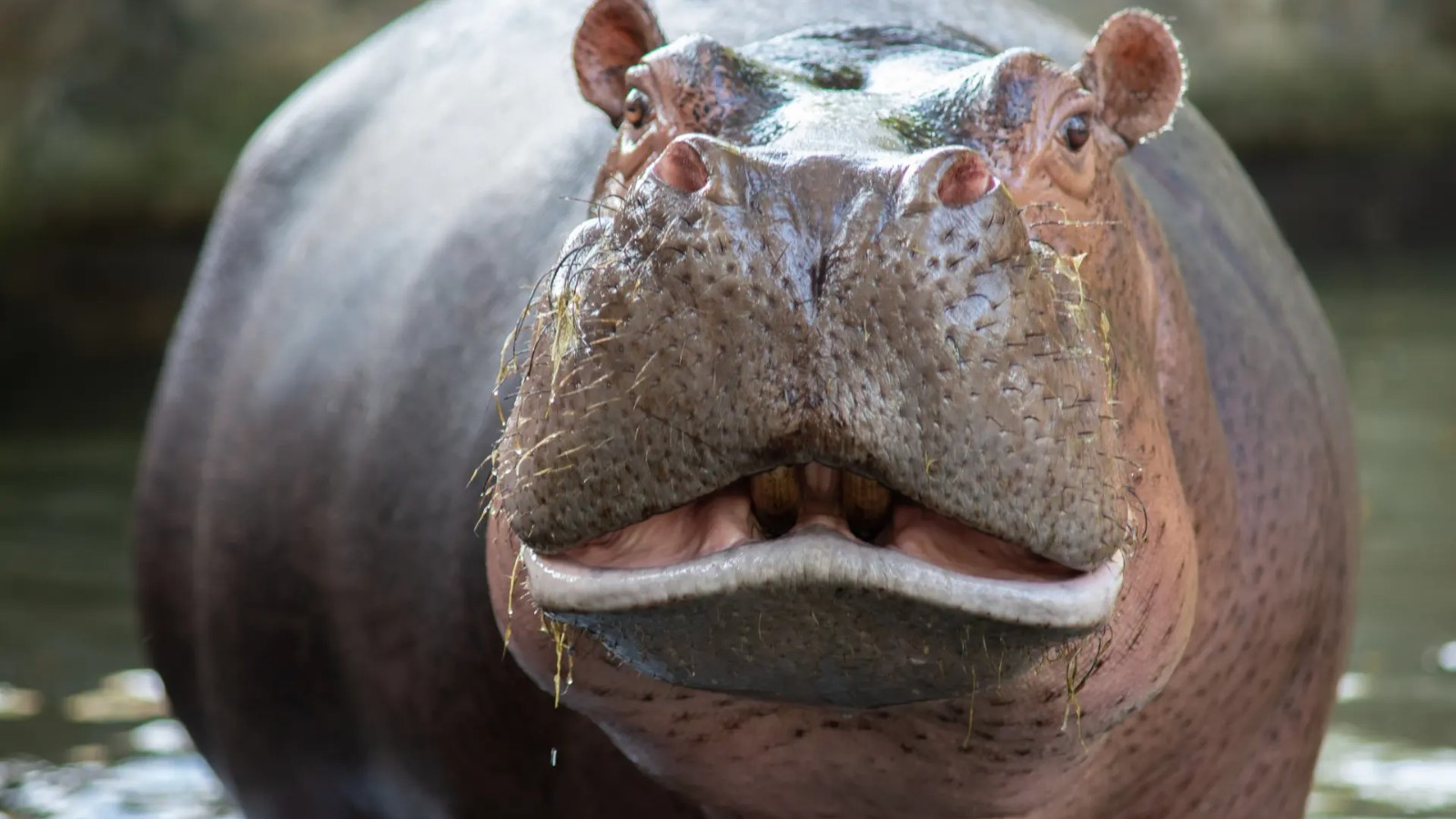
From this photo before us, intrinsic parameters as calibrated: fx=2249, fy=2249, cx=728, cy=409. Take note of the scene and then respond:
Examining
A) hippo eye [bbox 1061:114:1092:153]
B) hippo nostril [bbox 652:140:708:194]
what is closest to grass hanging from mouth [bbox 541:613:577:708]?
hippo nostril [bbox 652:140:708:194]

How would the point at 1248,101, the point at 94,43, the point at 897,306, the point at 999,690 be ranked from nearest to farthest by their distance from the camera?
the point at 897,306 < the point at 999,690 < the point at 94,43 < the point at 1248,101

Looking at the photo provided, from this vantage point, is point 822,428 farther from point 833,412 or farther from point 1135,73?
point 1135,73

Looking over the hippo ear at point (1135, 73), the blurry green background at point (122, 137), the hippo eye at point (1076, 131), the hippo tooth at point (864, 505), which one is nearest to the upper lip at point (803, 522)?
the hippo tooth at point (864, 505)

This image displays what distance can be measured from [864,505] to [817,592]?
169 mm

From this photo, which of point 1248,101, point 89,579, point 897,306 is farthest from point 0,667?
point 1248,101

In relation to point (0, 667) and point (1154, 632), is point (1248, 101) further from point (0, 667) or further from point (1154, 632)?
point (1154, 632)

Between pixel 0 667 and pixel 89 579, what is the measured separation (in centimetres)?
85

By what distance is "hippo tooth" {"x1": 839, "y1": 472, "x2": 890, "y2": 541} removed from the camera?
2172 millimetres

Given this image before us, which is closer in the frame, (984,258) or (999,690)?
(984,258)

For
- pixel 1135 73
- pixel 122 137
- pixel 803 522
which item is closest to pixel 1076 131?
pixel 1135 73

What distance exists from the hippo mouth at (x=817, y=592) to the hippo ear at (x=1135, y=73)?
2.39 feet

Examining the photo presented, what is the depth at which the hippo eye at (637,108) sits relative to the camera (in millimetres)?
2611

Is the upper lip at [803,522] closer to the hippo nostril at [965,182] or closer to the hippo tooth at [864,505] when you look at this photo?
the hippo tooth at [864,505]

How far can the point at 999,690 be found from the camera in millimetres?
2541
